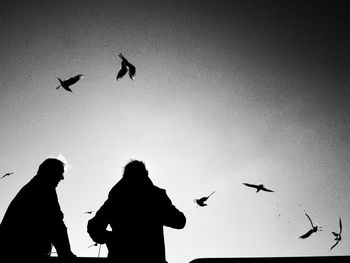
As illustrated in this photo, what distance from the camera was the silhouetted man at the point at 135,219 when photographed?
7.45ft

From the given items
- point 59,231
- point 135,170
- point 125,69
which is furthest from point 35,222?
point 125,69

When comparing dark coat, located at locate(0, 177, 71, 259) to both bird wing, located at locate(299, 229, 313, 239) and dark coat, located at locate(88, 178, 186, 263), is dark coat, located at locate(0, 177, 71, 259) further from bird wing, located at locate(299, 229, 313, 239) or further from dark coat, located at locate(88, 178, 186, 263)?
bird wing, located at locate(299, 229, 313, 239)

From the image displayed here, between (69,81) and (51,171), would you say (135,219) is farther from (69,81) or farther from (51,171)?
(69,81)

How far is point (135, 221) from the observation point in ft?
7.91

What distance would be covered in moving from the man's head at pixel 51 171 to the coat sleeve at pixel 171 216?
5.66 feet

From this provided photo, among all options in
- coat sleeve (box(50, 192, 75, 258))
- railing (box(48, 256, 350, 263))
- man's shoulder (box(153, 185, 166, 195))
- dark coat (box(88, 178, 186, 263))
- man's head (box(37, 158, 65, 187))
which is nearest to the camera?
railing (box(48, 256, 350, 263))

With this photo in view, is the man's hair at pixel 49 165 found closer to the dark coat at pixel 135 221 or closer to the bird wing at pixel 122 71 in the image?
the dark coat at pixel 135 221

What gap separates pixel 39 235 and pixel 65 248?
0.40 m

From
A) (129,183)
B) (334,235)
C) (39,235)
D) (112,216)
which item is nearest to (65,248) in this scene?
(39,235)

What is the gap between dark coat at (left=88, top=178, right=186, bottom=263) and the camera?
227 centimetres

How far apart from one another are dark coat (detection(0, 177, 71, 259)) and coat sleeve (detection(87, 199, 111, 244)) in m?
0.67

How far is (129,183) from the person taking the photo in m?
2.64

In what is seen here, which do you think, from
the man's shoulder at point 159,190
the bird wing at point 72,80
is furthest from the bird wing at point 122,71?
the man's shoulder at point 159,190

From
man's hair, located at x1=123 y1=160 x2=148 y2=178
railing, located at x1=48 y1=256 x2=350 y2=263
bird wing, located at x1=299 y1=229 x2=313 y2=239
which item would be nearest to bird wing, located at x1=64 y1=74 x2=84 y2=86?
man's hair, located at x1=123 y1=160 x2=148 y2=178
